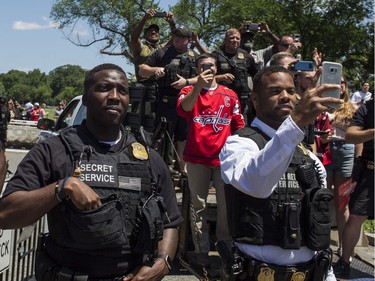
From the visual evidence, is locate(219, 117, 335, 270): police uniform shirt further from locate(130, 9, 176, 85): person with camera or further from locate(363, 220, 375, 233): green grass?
locate(363, 220, 375, 233): green grass

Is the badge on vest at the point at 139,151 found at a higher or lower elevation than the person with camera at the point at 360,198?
higher

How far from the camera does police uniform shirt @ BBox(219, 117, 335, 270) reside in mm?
2504

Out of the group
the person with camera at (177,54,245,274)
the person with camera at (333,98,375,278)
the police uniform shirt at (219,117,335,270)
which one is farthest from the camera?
the person with camera at (333,98,375,278)

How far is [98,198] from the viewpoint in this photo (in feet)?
8.38

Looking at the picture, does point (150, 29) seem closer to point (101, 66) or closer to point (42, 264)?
point (101, 66)

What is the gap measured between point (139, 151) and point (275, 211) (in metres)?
0.75

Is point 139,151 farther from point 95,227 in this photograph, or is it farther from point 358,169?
point 358,169

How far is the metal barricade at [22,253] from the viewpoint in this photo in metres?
4.25

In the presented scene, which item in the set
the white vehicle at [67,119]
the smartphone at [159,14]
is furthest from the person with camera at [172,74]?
the white vehicle at [67,119]

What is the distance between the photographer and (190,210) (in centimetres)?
573

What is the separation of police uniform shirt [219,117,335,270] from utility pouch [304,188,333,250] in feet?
0.29

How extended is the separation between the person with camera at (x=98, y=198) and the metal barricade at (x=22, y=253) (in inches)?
62.3

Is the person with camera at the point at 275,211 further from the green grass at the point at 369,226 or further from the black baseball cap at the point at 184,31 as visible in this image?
the green grass at the point at 369,226

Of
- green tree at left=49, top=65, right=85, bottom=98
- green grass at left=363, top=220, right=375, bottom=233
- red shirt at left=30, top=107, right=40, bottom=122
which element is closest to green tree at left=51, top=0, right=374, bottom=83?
red shirt at left=30, top=107, right=40, bottom=122
